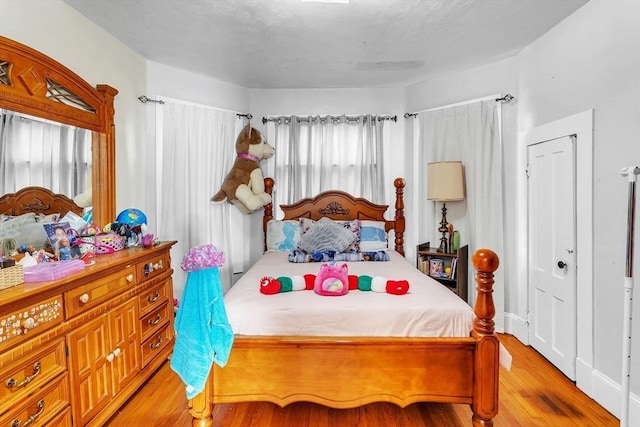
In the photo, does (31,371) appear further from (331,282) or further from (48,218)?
(331,282)

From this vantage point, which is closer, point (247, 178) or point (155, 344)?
point (155, 344)

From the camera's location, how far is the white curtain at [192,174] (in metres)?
3.48

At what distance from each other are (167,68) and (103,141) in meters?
1.20

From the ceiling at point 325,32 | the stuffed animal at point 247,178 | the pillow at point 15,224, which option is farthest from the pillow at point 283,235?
the pillow at point 15,224

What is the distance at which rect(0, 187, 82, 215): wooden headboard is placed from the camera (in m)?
1.91

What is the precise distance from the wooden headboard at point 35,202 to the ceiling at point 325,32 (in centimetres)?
133

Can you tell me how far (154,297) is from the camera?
8.57ft

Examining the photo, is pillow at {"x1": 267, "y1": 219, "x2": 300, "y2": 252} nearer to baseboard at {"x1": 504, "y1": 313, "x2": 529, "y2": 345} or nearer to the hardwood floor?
the hardwood floor

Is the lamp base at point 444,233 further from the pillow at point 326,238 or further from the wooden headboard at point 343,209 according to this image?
the pillow at point 326,238

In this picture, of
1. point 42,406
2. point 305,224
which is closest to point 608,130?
point 305,224

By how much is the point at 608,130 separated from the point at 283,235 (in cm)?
284

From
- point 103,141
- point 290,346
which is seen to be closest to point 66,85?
point 103,141

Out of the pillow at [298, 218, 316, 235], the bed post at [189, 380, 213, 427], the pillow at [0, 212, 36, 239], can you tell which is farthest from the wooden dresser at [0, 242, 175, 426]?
the pillow at [298, 218, 316, 235]

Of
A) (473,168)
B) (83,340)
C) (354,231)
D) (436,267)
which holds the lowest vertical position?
(83,340)
